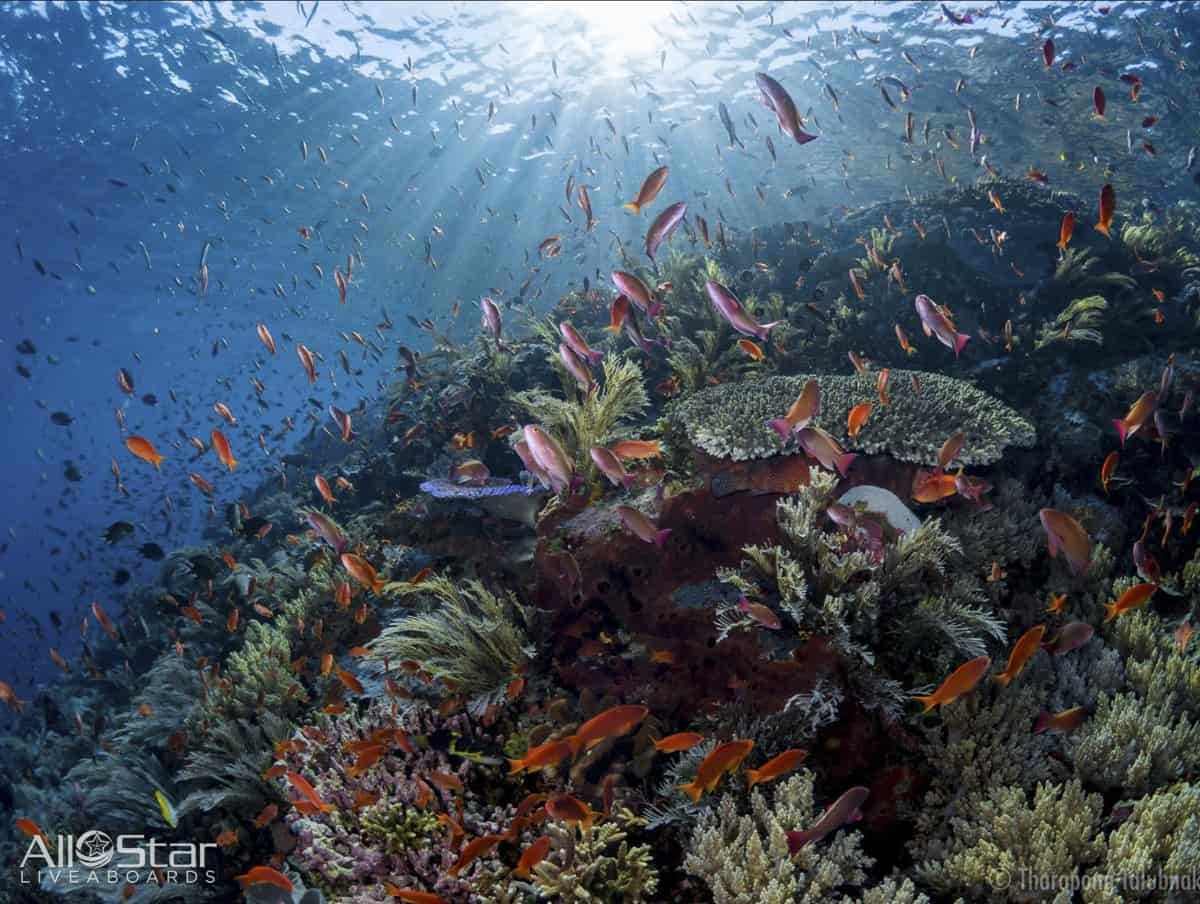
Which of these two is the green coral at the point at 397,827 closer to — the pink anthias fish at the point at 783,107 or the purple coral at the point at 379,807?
the purple coral at the point at 379,807

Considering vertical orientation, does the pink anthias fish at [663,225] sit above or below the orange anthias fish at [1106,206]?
above

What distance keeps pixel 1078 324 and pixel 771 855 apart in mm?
8584

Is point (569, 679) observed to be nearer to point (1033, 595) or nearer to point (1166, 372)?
point (1033, 595)

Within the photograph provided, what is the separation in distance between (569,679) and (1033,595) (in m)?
4.01

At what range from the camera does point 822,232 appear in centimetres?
1524

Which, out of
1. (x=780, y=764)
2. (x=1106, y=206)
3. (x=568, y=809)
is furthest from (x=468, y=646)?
(x=1106, y=206)

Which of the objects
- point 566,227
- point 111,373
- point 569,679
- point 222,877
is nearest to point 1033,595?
point 569,679

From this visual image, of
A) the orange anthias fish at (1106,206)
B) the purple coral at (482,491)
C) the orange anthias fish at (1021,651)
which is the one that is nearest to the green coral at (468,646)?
the purple coral at (482,491)

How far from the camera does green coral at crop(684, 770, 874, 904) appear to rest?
2910 millimetres

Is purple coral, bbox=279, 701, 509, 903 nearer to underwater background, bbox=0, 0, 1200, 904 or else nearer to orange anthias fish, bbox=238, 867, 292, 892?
underwater background, bbox=0, 0, 1200, 904

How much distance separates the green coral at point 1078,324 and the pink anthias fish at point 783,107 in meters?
5.69

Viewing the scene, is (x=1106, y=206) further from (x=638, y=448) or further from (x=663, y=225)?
(x=638, y=448)

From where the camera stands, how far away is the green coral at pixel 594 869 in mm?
3066

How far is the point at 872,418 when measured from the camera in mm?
5516
